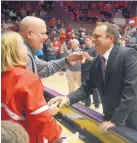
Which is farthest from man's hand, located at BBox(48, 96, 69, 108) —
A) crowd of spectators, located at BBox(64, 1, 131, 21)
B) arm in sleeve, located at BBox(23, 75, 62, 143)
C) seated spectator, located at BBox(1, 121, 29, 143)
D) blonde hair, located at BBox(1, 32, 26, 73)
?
crowd of spectators, located at BBox(64, 1, 131, 21)

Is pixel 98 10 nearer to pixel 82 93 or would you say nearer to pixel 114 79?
pixel 82 93

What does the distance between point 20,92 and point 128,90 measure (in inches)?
31.9

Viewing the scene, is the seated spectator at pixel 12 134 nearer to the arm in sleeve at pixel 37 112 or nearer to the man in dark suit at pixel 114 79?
the arm in sleeve at pixel 37 112

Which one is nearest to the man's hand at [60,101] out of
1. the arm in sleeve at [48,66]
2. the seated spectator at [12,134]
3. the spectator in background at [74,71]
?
the arm in sleeve at [48,66]

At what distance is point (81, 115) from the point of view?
288cm

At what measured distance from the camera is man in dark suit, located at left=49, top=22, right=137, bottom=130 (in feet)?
7.63

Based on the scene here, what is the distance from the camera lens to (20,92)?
177 cm

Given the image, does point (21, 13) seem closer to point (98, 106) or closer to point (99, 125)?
point (98, 106)

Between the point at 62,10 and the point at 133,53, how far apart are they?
18.7 metres

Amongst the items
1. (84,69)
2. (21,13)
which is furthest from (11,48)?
(21,13)

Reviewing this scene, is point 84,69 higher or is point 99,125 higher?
point 99,125

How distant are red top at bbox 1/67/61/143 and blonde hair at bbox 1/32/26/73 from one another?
3 cm

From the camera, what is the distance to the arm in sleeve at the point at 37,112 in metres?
1.76

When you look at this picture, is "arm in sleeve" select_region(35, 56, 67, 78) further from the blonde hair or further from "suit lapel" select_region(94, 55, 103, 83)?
the blonde hair
